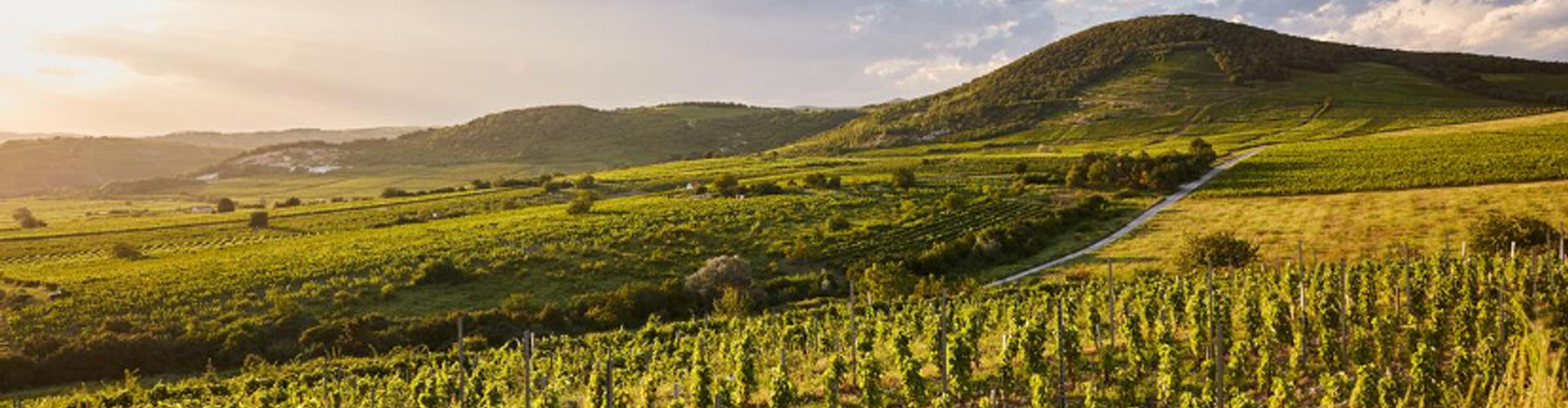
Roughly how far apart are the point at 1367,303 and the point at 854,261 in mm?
41888

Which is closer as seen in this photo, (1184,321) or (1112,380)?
(1112,380)

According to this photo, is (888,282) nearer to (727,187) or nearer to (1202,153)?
(727,187)

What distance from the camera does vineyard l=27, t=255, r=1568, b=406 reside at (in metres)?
15.4

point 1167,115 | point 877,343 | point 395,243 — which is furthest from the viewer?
point 1167,115

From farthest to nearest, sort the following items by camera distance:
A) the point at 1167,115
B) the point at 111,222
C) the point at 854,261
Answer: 1. the point at 1167,115
2. the point at 111,222
3. the point at 854,261

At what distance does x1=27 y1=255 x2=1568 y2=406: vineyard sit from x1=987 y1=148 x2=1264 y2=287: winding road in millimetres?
22188

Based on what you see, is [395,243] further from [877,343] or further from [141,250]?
[877,343]

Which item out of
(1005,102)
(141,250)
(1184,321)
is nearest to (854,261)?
(1184,321)

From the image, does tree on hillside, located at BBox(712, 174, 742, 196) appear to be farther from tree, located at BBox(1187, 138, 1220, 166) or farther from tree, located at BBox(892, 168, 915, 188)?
tree, located at BBox(1187, 138, 1220, 166)

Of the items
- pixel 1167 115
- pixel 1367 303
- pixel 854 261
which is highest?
pixel 1167 115

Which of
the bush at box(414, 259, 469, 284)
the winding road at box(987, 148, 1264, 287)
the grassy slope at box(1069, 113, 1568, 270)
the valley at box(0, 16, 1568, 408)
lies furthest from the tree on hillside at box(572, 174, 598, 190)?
the grassy slope at box(1069, 113, 1568, 270)

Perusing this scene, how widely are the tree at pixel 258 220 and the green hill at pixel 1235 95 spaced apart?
113 metres

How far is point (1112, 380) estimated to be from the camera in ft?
63.7

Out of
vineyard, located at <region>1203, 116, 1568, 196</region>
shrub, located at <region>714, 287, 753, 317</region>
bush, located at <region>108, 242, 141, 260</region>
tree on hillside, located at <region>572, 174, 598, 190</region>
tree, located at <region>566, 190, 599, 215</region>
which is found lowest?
shrub, located at <region>714, 287, 753, 317</region>
